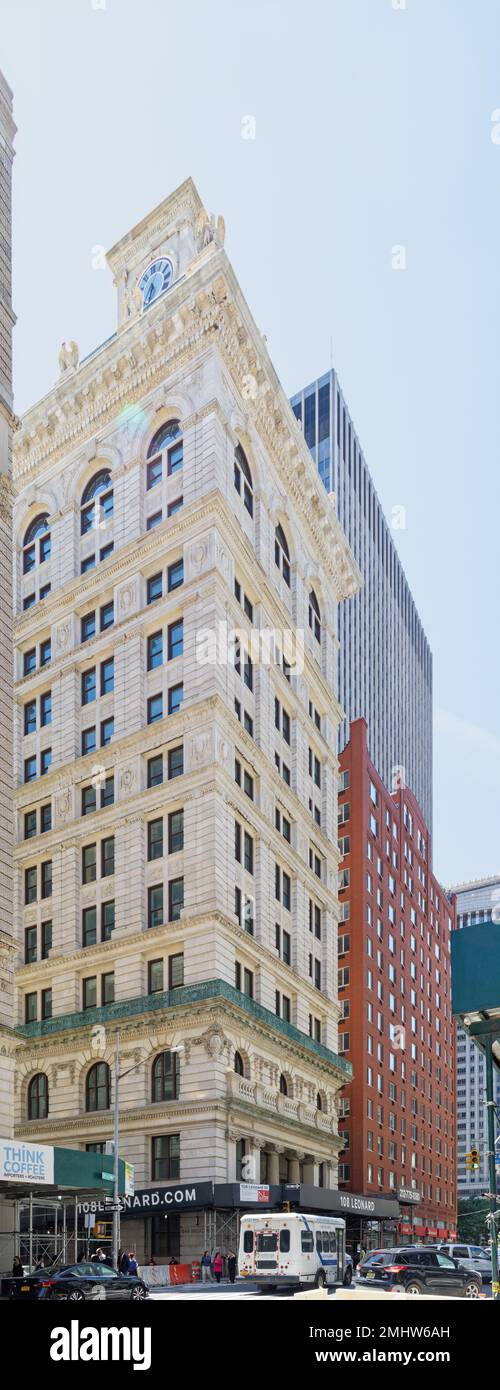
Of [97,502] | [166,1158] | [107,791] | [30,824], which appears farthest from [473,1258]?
[97,502]

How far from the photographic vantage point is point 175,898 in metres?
57.7

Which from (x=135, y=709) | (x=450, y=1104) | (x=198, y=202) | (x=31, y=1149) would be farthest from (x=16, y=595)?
(x=450, y=1104)

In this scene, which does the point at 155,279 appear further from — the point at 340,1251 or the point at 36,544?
the point at 340,1251

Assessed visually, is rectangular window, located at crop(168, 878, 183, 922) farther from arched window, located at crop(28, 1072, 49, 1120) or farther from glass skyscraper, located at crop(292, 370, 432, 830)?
glass skyscraper, located at crop(292, 370, 432, 830)

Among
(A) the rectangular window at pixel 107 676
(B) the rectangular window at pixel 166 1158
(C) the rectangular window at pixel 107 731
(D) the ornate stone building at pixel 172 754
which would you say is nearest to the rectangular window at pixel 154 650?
(D) the ornate stone building at pixel 172 754

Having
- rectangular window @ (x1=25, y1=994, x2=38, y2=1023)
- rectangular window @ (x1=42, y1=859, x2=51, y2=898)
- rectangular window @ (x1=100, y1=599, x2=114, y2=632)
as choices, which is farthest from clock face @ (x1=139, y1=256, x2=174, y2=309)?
rectangular window @ (x1=25, y1=994, x2=38, y2=1023)

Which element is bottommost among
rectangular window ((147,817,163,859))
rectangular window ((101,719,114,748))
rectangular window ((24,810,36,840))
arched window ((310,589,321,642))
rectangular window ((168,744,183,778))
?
rectangular window ((147,817,163,859))

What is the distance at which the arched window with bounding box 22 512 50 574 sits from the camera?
2817 inches

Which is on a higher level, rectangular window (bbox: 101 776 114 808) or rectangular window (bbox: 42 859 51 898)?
rectangular window (bbox: 101 776 114 808)

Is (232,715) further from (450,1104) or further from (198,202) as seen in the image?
(450,1104)

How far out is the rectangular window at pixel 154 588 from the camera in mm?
63344

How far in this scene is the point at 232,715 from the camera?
5925 centimetres

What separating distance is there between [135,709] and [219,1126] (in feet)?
66.6

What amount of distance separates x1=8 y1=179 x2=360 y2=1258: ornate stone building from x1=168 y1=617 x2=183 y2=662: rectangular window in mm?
98
